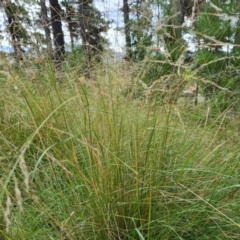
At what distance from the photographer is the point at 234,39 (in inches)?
85.1

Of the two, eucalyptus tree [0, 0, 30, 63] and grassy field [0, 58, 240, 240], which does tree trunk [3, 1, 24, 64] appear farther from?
grassy field [0, 58, 240, 240]

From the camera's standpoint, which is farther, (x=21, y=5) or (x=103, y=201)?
(x=21, y=5)

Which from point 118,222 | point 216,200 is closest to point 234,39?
point 216,200

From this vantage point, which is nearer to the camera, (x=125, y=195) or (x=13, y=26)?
(x=125, y=195)

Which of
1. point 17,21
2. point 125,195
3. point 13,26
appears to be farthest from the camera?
point 13,26

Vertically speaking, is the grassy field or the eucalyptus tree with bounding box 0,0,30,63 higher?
the eucalyptus tree with bounding box 0,0,30,63

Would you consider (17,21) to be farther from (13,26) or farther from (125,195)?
(125,195)

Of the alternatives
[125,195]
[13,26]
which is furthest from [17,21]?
[125,195]

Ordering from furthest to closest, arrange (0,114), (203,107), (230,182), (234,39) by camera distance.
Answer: (234,39) → (203,107) → (0,114) → (230,182)

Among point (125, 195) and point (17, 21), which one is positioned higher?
point (17, 21)

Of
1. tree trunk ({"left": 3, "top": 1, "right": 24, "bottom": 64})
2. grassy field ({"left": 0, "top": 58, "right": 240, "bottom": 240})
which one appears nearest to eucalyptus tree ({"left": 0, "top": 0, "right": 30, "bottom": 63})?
tree trunk ({"left": 3, "top": 1, "right": 24, "bottom": 64})

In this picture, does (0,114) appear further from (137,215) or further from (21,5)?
(137,215)

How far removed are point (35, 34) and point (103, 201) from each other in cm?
67

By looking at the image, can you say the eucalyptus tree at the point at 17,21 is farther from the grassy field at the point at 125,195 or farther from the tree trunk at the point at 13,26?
the grassy field at the point at 125,195
